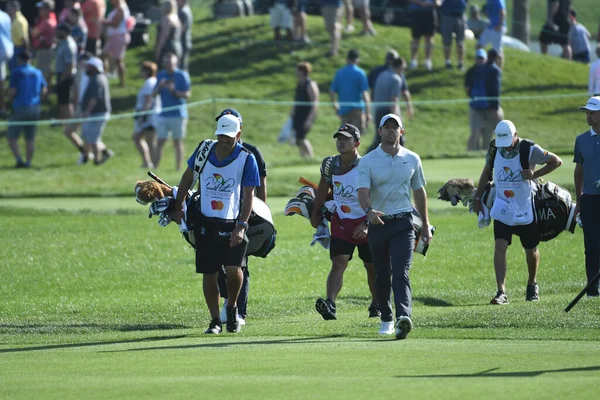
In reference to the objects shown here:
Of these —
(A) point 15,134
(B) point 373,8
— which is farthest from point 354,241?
(B) point 373,8

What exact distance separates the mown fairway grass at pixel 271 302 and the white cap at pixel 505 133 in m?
1.67

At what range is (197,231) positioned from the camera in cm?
1165

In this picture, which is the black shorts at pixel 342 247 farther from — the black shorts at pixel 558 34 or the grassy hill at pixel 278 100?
the black shorts at pixel 558 34

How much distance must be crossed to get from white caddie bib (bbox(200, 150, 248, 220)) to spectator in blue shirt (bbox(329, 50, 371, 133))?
12.9 m

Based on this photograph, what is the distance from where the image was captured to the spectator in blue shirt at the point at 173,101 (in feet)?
80.3

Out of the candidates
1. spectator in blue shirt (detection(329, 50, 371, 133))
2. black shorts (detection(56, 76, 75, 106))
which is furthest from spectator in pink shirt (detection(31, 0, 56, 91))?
spectator in blue shirt (detection(329, 50, 371, 133))

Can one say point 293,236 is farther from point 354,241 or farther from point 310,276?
point 354,241

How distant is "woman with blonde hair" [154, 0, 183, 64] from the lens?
2852 centimetres

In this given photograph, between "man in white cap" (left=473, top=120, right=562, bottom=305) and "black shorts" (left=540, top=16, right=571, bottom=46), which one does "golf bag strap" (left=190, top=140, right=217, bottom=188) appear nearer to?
"man in white cap" (left=473, top=120, right=562, bottom=305)

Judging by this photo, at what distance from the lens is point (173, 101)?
24750mm

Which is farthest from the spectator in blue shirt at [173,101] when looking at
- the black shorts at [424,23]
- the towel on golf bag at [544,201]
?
the towel on golf bag at [544,201]

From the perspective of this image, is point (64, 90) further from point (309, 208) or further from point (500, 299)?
point (500, 299)

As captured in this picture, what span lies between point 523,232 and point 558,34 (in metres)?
23.9

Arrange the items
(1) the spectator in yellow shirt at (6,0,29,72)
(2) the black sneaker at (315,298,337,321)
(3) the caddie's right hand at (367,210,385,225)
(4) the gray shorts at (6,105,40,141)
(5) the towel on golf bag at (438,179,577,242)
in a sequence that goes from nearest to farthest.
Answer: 1. (3) the caddie's right hand at (367,210,385,225)
2. (2) the black sneaker at (315,298,337,321)
3. (5) the towel on golf bag at (438,179,577,242)
4. (4) the gray shorts at (6,105,40,141)
5. (1) the spectator in yellow shirt at (6,0,29,72)
